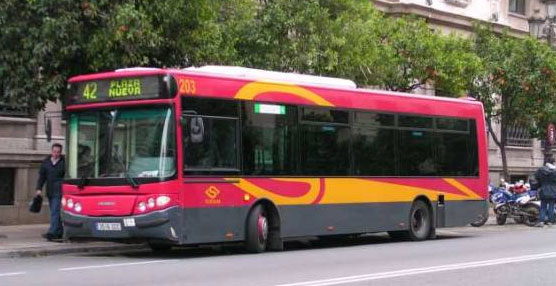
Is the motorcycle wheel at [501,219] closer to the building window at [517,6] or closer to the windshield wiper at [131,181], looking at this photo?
the windshield wiper at [131,181]

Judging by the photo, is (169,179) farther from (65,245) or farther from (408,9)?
(408,9)

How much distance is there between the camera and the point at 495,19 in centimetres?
3756

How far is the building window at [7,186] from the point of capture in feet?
67.3

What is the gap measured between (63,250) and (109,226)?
2.00 metres

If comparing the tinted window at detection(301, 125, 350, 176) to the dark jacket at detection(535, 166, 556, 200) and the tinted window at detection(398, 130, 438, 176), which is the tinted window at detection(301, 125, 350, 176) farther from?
the dark jacket at detection(535, 166, 556, 200)

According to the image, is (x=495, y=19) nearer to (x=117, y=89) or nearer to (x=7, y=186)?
(x=7, y=186)

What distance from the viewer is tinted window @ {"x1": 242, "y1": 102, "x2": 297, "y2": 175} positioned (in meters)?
14.7

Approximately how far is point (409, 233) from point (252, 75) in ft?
18.5

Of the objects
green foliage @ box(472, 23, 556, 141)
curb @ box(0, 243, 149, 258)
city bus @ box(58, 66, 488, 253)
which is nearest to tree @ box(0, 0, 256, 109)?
city bus @ box(58, 66, 488, 253)

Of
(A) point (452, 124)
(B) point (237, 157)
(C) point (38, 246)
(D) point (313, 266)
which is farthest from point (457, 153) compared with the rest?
(C) point (38, 246)

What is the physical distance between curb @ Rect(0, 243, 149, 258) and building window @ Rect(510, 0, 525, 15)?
28.7 metres

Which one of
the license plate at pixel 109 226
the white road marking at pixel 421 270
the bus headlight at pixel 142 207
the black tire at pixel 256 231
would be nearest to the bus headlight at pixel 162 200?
the bus headlight at pixel 142 207

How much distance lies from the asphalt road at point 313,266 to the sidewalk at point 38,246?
496mm

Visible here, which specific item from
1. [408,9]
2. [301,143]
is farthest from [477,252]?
[408,9]
